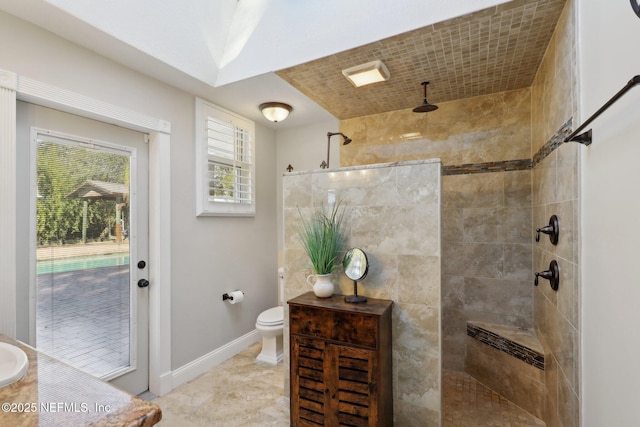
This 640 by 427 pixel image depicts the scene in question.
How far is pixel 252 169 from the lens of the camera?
134 inches

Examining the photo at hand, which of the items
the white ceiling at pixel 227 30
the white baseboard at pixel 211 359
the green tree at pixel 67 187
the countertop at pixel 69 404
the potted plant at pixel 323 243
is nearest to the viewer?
the countertop at pixel 69 404

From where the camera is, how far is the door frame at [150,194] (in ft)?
5.41

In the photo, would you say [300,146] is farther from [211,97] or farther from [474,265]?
[474,265]

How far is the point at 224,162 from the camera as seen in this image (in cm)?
305

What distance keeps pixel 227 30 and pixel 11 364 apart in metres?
2.49

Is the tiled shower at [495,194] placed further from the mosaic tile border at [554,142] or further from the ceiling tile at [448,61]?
the ceiling tile at [448,61]

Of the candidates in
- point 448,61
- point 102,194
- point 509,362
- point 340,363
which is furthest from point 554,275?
point 102,194

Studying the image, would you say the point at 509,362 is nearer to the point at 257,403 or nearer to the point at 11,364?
the point at 257,403

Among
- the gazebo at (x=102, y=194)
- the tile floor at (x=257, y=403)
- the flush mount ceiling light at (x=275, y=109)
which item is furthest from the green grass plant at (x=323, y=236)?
the gazebo at (x=102, y=194)

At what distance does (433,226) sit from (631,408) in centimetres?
107

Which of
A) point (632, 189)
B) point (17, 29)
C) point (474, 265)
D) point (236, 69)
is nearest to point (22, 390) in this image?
point (17, 29)

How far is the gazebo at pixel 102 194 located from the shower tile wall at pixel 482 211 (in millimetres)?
2502

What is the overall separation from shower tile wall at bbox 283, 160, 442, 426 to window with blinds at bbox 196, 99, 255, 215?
137 centimetres

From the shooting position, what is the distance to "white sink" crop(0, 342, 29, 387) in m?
1.01
